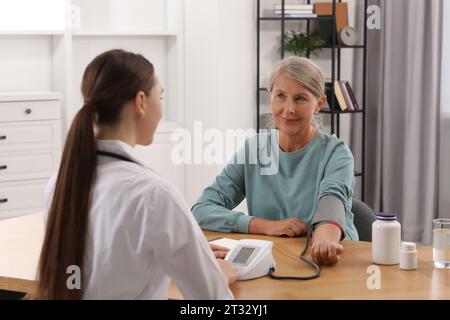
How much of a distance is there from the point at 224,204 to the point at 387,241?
804 millimetres

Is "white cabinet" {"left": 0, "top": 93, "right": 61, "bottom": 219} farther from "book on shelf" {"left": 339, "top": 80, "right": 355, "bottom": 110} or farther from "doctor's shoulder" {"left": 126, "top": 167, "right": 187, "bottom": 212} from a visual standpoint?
"doctor's shoulder" {"left": 126, "top": 167, "right": 187, "bottom": 212}

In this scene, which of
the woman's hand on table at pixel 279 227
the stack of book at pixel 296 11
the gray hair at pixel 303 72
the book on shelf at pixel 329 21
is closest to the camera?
the woman's hand on table at pixel 279 227

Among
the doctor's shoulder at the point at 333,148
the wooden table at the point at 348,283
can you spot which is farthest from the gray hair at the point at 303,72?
the wooden table at the point at 348,283

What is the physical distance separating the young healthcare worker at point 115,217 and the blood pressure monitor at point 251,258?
51 cm

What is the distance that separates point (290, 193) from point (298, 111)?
0.30 metres

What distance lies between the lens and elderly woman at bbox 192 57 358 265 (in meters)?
2.81

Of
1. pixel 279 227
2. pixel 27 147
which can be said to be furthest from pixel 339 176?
pixel 27 147

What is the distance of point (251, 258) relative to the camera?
229cm

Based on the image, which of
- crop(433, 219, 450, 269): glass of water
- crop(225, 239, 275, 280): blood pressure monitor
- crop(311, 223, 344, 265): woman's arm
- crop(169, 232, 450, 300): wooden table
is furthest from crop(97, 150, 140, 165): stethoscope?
crop(433, 219, 450, 269): glass of water

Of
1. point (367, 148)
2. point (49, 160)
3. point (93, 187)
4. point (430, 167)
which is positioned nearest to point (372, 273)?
point (93, 187)

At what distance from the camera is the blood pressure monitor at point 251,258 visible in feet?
7.41

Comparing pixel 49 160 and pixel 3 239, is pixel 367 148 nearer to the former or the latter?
pixel 49 160

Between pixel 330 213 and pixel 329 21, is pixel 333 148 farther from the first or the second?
pixel 329 21

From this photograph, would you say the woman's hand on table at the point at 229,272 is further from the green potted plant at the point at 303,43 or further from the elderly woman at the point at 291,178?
the green potted plant at the point at 303,43
